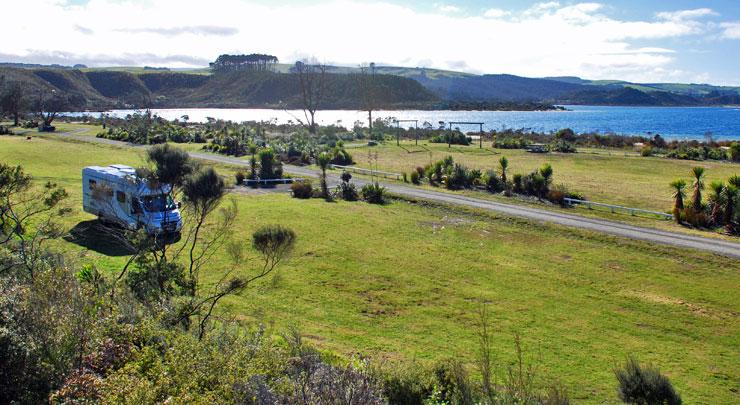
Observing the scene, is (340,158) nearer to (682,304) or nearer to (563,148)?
(563,148)

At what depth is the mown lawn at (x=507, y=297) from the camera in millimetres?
12070

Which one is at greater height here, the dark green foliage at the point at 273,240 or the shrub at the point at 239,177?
the dark green foliage at the point at 273,240

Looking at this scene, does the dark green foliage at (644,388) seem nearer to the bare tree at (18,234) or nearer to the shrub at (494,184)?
the bare tree at (18,234)

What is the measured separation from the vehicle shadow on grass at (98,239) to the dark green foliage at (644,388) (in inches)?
584

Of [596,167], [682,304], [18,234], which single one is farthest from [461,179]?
[18,234]

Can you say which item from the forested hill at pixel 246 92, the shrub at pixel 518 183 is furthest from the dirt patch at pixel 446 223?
the forested hill at pixel 246 92

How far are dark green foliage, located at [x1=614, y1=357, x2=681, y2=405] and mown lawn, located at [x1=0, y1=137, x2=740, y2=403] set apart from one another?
0.58m

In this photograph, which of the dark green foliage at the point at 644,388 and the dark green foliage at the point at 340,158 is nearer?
the dark green foliage at the point at 644,388

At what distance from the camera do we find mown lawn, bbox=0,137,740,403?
12.1 m

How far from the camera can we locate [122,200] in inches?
842

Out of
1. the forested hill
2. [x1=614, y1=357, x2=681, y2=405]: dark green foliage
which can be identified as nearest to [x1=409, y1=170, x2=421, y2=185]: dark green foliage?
[x1=614, y1=357, x2=681, y2=405]: dark green foliage

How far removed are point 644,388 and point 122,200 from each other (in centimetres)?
1859

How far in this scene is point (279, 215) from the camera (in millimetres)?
26250

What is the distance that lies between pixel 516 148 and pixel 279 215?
3653 centimetres
